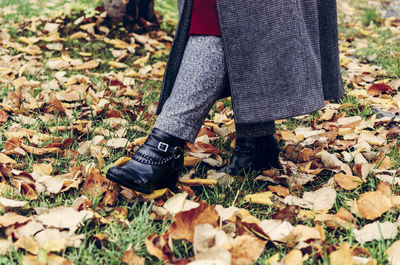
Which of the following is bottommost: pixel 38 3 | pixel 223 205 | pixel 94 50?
pixel 223 205

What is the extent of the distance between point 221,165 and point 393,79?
4.85 feet

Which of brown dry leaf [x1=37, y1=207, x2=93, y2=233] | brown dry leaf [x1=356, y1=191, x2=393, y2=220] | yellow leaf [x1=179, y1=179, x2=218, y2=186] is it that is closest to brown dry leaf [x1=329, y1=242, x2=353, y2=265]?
brown dry leaf [x1=356, y1=191, x2=393, y2=220]

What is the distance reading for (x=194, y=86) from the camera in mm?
1363

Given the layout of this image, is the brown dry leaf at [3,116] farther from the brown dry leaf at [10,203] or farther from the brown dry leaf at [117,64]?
the brown dry leaf at [117,64]

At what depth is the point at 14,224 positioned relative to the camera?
1186 millimetres

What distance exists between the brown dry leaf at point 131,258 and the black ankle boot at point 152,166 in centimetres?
27

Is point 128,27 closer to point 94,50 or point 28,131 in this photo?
point 94,50

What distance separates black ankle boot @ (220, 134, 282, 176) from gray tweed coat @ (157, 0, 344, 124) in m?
0.31

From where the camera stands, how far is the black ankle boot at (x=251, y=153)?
1.63 meters

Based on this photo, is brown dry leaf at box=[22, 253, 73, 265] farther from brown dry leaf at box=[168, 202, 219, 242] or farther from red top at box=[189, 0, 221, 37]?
red top at box=[189, 0, 221, 37]

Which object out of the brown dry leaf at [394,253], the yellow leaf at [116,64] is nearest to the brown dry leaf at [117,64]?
the yellow leaf at [116,64]

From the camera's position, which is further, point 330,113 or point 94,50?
point 94,50

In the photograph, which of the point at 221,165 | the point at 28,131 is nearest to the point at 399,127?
the point at 221,165

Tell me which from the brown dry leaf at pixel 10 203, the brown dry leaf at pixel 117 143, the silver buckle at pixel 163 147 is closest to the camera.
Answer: the brown dry leaf at pixel 10 203
